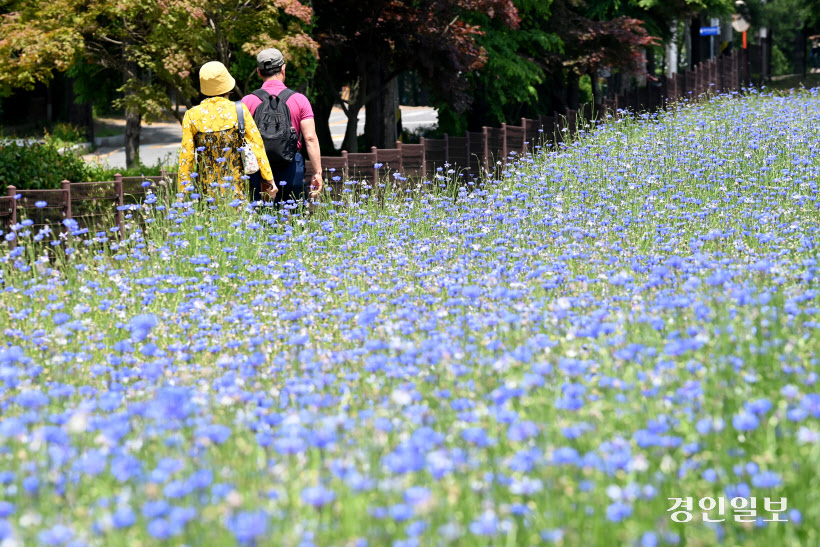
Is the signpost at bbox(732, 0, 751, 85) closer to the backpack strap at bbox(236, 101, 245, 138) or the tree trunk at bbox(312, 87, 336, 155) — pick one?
the tree trunk at bbox(312, 87, 336, 155)

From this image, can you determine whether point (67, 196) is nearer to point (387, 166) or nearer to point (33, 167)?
point (33, 167)

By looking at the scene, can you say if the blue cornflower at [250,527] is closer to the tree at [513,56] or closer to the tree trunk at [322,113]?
the tree at [513,56]

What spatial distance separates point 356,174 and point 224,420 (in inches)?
372

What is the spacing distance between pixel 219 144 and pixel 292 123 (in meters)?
0.67

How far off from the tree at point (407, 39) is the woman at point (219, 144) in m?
10.4

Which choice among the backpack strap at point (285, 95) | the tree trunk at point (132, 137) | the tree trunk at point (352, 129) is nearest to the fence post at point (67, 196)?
the backpack strap at point (285, 95)

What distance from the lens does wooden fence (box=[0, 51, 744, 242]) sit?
10555 millimetres

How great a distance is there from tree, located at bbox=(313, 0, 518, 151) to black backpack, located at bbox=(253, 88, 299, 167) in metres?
10.1

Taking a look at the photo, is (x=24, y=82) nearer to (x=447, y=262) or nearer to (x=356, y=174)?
(x=356, y=174)

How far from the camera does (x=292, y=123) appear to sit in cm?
823

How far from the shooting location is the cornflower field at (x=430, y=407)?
2672 mm

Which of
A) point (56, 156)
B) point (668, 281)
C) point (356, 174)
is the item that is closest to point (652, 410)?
point (668, 281)

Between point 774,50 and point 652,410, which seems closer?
point 652,410

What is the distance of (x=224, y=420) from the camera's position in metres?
3.54
